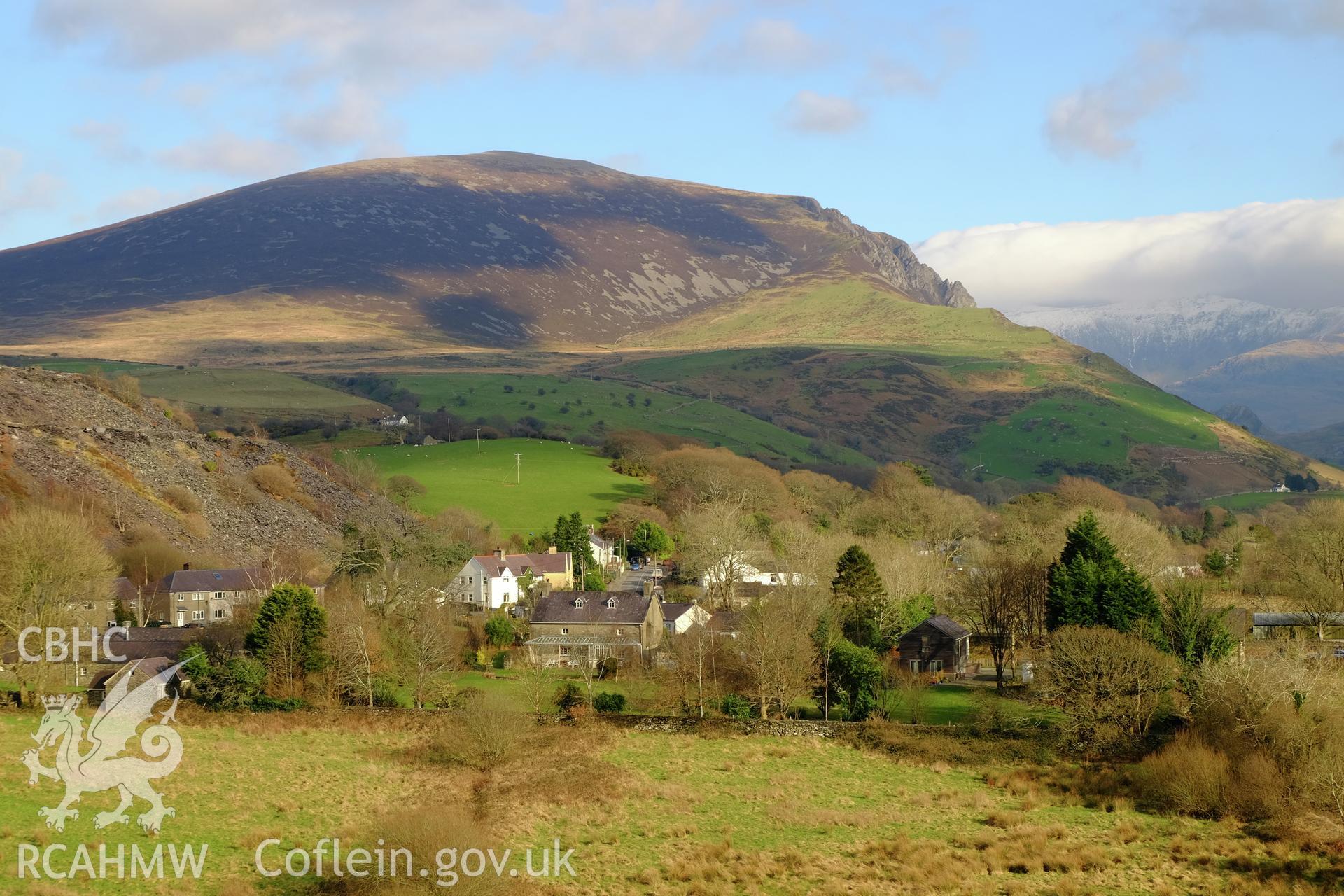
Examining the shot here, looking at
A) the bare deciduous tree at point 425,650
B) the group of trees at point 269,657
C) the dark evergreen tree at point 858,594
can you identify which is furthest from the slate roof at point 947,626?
the group of trees at point 269,657

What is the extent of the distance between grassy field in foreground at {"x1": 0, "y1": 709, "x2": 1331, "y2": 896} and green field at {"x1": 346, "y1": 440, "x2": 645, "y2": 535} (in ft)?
190

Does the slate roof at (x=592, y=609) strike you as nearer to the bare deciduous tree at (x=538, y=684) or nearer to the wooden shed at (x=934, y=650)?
the bare deciduous tree at (x=538, y=684)

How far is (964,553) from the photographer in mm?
96125

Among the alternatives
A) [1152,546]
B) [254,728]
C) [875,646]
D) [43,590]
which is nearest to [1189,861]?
[875,646]

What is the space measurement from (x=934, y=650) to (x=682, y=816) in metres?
26.5

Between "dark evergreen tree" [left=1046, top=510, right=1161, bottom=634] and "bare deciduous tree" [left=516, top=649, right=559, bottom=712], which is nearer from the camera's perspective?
"bare deciduous tree" [left=516, top=649, right=559, bottom=712]

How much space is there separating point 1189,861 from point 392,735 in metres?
28.0

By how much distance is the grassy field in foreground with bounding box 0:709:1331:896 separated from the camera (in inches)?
1210

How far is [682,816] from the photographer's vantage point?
121 feet

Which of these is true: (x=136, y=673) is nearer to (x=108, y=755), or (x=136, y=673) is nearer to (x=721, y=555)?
(x=108, y=755)

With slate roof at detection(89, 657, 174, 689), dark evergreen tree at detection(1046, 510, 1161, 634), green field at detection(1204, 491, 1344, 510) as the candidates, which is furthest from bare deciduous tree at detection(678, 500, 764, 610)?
green field at detection(1204, 491, 1344, 510)

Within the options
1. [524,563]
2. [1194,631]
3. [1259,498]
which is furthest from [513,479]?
[1259,498]

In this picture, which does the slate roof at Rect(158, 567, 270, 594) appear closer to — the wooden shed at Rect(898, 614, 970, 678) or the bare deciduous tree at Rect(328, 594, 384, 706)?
the bare deciduous tree at Rect(328, 594, 384, 706)

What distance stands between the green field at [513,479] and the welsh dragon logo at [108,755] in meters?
58.1
